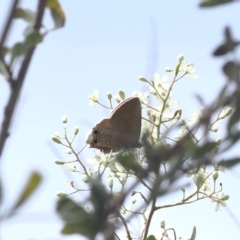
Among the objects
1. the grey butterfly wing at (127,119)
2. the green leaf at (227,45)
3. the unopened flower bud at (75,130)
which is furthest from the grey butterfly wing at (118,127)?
the green leaf at (227,45)

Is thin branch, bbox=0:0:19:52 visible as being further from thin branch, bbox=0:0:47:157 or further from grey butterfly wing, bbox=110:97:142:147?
grey butterfly wing, bbox=110:97:142:147

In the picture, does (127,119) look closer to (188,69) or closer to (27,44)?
(188,69)

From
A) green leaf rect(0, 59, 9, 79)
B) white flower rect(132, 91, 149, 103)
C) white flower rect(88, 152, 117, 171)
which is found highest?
white flower rect(132, 91, 149, 103)

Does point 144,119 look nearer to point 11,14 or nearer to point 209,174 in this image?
point 209,174

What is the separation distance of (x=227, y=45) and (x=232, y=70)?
0.03 meters

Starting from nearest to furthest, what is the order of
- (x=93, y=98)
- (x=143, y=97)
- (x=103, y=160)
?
(x=103, y=160), (x=143, y=97), (x=93, y=98)

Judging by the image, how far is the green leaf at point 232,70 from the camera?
33cm

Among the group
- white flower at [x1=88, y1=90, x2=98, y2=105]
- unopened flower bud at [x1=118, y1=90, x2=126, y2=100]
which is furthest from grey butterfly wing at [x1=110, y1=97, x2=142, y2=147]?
white flower at [x1=88, y1=90, x2=98, y2=105]

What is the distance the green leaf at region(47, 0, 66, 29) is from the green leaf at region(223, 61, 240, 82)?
0.54 feet

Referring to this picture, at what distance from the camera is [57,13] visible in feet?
1.52

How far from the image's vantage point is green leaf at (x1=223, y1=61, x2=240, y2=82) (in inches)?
12.9

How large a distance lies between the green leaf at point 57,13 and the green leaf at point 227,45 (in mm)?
149

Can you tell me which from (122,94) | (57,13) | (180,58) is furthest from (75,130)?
(57,13)

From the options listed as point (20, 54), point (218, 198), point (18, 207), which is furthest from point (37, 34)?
point (218, 198)
